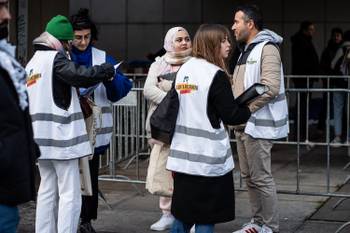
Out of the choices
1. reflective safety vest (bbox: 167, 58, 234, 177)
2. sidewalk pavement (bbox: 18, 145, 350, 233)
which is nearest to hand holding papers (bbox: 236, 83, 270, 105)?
reflective safety vest (bbox: 167, 58, 234, 177)

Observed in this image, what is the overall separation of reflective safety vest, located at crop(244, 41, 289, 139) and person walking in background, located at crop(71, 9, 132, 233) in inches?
39.5

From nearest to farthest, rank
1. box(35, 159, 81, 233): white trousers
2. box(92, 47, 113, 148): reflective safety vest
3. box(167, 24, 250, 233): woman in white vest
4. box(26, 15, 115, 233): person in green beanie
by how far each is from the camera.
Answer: box(167, 24, 250, 233): woman in white vest, box(26, 15, 115, 233): person in green beanie, box(35, 159, 81, 233): white trousers, box(92, 47, 113, 148): reflective safety vest

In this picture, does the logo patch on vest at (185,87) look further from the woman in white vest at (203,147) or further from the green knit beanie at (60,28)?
the green knit beanie at (60,28)

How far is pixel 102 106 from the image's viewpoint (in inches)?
265

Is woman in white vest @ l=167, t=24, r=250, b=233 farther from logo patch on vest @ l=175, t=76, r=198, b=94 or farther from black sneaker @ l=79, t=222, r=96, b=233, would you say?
black sneaker @ l=79, t=222, r=96, b=233

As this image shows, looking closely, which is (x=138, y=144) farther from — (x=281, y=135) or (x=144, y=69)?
(x=144, y=69)

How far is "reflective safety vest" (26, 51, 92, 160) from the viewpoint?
595 centimetres

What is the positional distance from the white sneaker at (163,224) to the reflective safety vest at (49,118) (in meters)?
1.43

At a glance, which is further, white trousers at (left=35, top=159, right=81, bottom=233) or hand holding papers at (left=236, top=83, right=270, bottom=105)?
white trousers at (left=35, top=159, right=81, bottom=233)

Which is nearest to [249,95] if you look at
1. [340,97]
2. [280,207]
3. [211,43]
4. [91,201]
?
[211,43]

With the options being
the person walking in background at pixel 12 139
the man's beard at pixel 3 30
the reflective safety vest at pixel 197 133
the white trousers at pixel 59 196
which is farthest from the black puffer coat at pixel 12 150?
the white trousers at pixel 59 196

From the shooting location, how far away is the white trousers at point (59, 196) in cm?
606

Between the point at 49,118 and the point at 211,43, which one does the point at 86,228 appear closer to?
the point at 49,118

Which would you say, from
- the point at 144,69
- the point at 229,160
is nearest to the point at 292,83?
the point at 144,69
